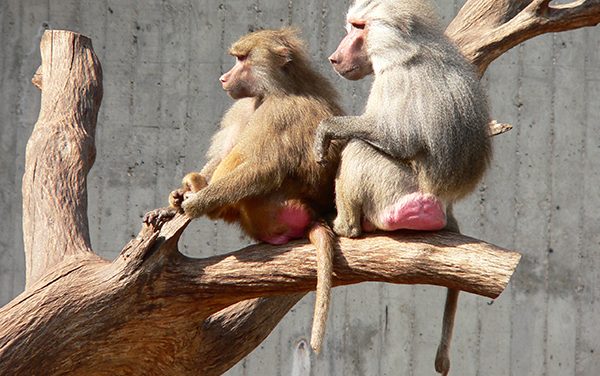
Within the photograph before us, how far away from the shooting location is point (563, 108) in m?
7.84

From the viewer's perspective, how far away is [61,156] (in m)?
5.11

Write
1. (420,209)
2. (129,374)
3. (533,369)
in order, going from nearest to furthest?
(420,209) → (129,374) → (533,369)

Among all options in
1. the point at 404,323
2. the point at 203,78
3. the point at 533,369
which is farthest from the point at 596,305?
the point at 203,78

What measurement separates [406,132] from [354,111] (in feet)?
11.8

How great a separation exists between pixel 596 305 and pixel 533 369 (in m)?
0.63

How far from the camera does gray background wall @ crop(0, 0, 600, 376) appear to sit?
7750 millimetres

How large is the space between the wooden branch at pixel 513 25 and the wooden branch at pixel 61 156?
1837 mm

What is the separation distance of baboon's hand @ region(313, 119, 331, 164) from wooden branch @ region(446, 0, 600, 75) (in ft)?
4.31

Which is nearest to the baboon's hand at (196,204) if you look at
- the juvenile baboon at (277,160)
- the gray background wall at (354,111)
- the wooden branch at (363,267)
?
the juvenile baboon at (277,160)

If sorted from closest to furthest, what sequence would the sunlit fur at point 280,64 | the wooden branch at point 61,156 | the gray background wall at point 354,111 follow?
the sunlit fur at point 280,64 < the wooden branch at point 61,156 < the gray background wall at point 354,111

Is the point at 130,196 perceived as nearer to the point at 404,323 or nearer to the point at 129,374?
the point at 404,323

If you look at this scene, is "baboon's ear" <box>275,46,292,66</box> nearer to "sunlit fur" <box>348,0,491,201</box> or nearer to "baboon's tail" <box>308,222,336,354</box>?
"sunlit fur" <box>348,0,491,201</box>

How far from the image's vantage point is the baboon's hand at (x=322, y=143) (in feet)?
14.1

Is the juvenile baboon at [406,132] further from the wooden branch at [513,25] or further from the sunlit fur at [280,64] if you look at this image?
the wooden branch at [513,25]
